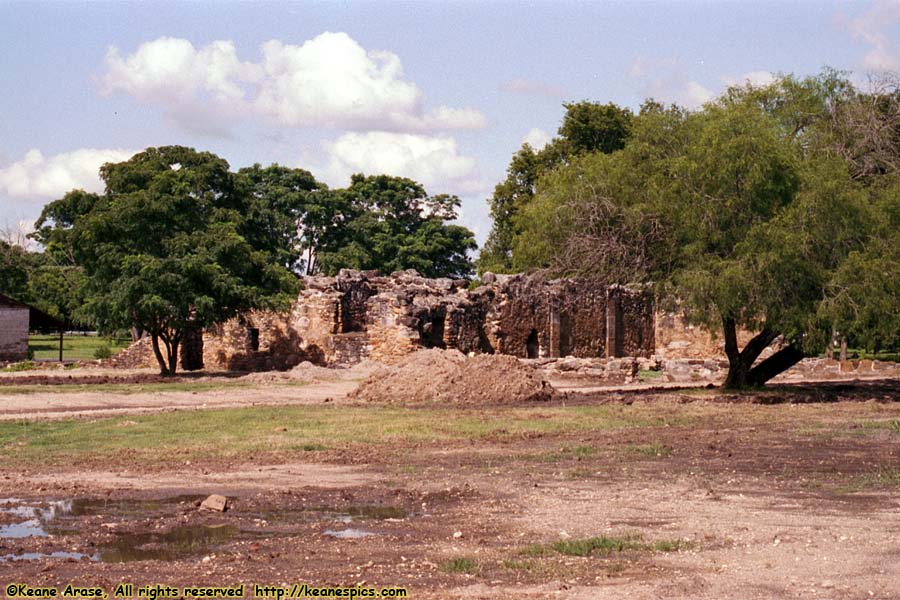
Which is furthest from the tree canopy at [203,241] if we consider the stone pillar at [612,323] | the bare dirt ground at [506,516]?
the bare dirt ground at [506,516]

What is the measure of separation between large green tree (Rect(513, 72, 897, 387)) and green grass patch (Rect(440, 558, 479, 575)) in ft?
46.9

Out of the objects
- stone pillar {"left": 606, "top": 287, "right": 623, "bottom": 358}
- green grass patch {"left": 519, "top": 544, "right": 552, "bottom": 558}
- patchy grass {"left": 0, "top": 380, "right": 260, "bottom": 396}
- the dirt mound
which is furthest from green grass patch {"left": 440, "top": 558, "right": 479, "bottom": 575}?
stone pillar {"left": 606, "top": 287, "right": 623, "bottom": 358}

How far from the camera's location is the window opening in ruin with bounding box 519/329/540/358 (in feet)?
130

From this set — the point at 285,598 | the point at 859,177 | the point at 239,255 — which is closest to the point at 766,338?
the point at 859,177

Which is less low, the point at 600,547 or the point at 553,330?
the point at 553,330

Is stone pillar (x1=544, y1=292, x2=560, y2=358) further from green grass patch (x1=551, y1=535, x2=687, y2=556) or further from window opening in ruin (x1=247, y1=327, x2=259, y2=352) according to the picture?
green grass patch (x1=551, y1=535, x2=687, y2=556)

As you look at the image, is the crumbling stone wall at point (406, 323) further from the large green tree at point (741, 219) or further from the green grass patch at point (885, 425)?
the green grass patch at point (885, 425)

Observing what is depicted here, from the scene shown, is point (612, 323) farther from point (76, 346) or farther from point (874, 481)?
point (874, 481)

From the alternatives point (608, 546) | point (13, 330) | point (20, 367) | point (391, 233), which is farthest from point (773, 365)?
point (391, 233)

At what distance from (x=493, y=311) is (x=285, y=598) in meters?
31.7

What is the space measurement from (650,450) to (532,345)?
24.8m

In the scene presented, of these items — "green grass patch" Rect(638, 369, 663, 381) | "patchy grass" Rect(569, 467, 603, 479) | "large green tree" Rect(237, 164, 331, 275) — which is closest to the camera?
"patchy grass" Rect(569, 467, 603, 479)

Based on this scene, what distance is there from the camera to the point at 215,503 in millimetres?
10578

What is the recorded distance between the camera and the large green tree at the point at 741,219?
2169cm
